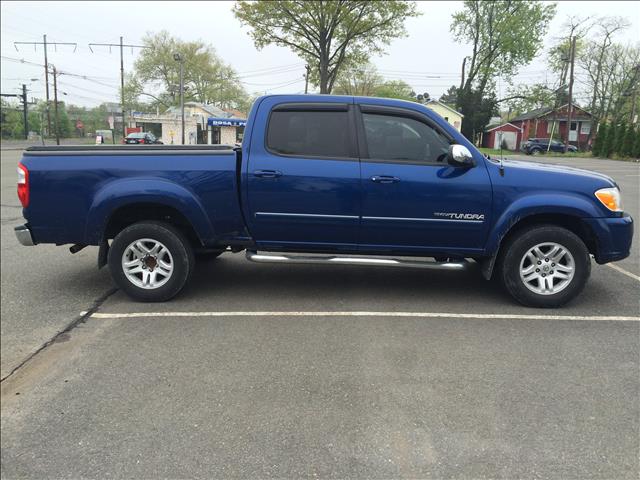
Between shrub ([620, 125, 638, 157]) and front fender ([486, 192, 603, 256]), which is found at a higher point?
shrub ([620, 125, 638, 157])

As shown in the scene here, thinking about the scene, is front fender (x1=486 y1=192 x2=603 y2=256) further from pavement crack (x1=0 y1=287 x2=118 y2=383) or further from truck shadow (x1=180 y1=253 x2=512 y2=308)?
pavement crack (x1=0 y1=287 x2=118 y2=383)

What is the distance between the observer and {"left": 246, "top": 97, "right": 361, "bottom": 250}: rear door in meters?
4.90

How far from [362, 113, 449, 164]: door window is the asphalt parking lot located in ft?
4.77

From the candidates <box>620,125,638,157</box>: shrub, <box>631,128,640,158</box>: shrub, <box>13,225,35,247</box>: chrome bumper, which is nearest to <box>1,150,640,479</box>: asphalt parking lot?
<box>13,225,35,247</box>: chrome bumper

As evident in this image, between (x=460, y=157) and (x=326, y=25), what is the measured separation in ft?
116

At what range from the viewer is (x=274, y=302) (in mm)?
5188

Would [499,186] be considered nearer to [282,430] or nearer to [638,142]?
[282,430]

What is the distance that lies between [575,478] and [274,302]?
10.5 feet

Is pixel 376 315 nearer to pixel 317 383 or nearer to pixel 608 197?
pixel 317 383

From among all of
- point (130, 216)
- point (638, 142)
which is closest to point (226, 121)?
point (638, 142)

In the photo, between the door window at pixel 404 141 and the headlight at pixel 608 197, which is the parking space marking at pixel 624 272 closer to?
the headlight at pixel 608 197

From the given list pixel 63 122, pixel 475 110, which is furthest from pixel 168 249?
pixel 63 122

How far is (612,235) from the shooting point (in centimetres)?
496

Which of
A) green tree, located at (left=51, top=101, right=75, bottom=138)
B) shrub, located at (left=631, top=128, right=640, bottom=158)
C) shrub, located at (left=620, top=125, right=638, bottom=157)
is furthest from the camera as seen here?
green tree, located at (left=51, top=101, right=75, bottom=138)
